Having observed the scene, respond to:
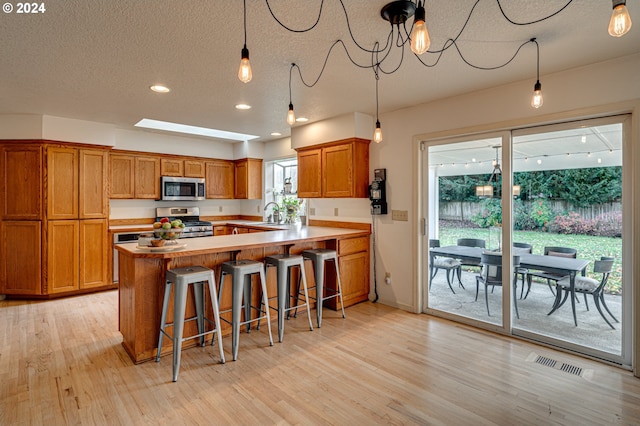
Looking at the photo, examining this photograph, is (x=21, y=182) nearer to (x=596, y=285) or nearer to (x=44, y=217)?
(x=44, y=217)

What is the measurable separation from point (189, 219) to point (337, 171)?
3.10 m

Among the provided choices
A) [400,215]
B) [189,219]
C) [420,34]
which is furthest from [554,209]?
[189,219]

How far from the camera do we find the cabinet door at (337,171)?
4.28 metres

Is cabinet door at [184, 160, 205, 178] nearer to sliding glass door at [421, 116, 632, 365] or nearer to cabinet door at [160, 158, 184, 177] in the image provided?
cabinet door at [160, 158, 184, 177]

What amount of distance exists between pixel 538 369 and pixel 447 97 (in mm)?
2672

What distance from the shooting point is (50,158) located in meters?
4.40

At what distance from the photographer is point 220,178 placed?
634cm

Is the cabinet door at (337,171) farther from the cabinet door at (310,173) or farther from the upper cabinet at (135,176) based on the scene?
the upper cabinet at (135,176)

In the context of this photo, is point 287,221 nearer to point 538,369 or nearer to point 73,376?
point 73,376

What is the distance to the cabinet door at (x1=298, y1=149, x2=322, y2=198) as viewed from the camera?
15.4 ft

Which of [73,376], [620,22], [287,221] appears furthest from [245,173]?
[620,22]

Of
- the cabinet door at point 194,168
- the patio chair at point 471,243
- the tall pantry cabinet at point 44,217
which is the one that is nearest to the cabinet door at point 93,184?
the tall pantry cabinet at point 44,217

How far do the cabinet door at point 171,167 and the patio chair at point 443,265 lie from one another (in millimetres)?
4255

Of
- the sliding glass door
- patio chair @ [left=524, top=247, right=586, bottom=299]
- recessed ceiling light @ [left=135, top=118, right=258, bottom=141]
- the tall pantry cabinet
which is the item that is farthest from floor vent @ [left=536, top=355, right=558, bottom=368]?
the tall pantry cabinet
